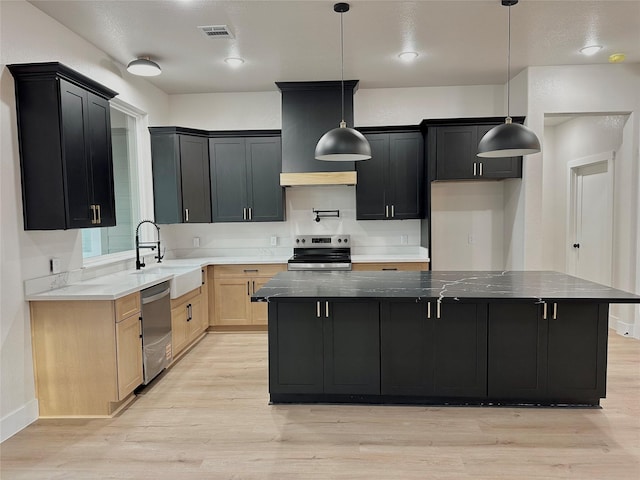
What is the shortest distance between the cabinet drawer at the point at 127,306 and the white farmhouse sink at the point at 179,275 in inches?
24.0

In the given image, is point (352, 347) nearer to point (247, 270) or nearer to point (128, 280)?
point (128, 280)

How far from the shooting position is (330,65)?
4434 mm

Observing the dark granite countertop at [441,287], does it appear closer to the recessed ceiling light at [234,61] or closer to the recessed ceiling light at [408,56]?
the recessed ceiling light at [408,56]

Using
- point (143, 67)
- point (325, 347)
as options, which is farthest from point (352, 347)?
point (143, 67)

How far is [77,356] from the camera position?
9.70ft

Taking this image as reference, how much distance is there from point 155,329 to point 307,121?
2900mm

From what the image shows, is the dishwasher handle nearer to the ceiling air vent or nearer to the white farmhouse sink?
the white farmhouse sink

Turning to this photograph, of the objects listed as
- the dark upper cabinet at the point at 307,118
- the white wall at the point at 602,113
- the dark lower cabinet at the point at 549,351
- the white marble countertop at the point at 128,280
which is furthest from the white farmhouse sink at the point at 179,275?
the white wall at the point at 602,113

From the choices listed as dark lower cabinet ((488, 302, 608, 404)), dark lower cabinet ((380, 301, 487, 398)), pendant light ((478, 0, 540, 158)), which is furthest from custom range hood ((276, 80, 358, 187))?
dark lower cabinet ((488, 302, 608, 404))

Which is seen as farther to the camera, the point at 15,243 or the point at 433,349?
the point at 433,349

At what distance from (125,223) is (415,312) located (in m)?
3.26

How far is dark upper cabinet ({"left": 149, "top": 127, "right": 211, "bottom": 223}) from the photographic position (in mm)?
4875

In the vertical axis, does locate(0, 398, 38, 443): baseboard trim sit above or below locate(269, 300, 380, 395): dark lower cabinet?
below

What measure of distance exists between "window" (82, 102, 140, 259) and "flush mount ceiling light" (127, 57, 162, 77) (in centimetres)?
45
